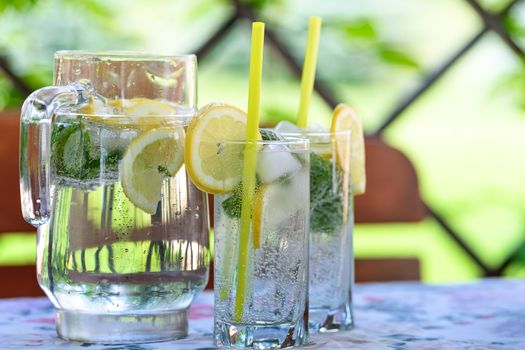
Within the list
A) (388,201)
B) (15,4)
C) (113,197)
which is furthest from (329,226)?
(15,4)

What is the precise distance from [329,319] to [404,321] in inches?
3.7

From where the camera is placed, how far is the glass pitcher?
0.84 metres

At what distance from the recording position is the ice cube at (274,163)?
0.80 m

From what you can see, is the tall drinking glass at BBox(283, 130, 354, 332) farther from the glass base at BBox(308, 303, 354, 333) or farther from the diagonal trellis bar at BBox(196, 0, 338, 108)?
the diagonal trellis bar at BBox(196, 0, 338, 108)

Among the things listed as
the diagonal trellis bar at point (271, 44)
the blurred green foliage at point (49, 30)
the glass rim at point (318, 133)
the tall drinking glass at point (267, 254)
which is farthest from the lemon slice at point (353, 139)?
the blurred green foliage at point (49, 30)

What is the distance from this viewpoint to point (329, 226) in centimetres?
91

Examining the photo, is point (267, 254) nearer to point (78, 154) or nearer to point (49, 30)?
point (78, 154)

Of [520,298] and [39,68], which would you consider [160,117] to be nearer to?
[520,298]

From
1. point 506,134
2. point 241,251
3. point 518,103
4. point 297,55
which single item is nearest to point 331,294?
point 241,251

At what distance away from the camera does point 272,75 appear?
2098 millimetres

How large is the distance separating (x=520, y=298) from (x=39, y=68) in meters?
1.32

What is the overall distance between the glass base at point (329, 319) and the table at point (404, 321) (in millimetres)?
11

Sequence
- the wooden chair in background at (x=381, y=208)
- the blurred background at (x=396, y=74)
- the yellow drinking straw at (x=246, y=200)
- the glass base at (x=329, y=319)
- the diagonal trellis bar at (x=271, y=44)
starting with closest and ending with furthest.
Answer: the yellow drinking straw at (x=246, y=200) → the glass base at (x=329, y=319) → the wooden chair in background at (x=381, y=208) → the diagonal trellis bar at (x=271, y=44) → the blurred background at (x=396, y=74)

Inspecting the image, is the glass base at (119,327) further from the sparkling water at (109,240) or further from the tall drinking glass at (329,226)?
the tall drinking glass at (329,226)
